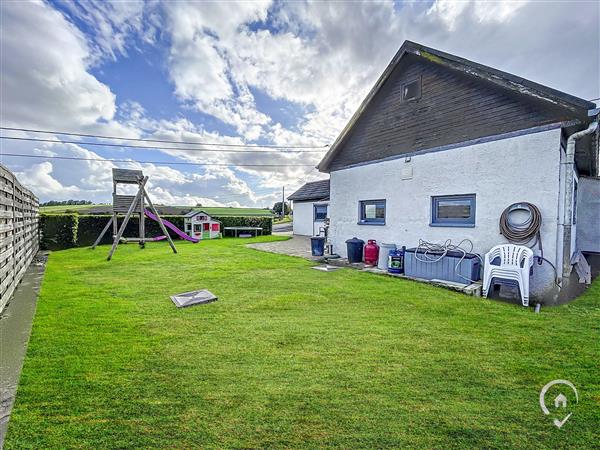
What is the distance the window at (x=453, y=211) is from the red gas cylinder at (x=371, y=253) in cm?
188

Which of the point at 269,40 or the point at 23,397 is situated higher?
the point at 269,40

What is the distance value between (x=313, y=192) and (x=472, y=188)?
14.2 metres

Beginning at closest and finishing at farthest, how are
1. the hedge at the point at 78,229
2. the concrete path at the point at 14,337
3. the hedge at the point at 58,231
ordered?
the concrete path at the point at 14,337 < the hedge at the point at 58,231 < the hedge at the point at 78,229

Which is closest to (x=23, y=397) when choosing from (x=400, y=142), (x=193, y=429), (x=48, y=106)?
(x=193, y=429)

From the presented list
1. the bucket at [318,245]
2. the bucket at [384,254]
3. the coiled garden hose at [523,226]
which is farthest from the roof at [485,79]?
the bucket at [384,254]

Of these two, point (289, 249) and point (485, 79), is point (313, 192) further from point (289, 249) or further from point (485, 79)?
point (485, 79)

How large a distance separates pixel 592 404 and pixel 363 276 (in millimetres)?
5179

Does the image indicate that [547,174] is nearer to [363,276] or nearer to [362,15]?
[363,276]

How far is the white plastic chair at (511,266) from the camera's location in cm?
527

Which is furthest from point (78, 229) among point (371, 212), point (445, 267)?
point (445, 267)

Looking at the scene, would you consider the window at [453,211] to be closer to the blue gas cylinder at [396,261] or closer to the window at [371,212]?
the blue gas cylinder at [396,261]

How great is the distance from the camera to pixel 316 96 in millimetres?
13289

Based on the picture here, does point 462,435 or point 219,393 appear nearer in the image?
point 462,435

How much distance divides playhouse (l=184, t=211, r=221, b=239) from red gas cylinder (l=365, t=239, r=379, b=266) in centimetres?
1315
